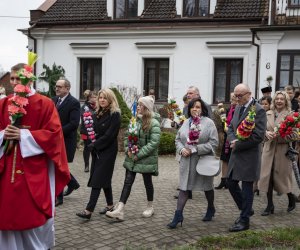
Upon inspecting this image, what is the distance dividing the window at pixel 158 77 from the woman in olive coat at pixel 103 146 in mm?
13268

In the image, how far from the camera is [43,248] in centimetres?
428

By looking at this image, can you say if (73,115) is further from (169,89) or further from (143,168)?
(169,89)

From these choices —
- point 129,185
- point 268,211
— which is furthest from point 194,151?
point 268,211

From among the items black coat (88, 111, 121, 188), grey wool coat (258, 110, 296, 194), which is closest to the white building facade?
grey wool coat (258, 110, 296, 194)

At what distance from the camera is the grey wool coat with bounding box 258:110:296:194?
681cm

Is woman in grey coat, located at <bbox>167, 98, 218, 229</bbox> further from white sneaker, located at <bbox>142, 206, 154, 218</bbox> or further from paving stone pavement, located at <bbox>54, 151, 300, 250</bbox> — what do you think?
white sneaker, located at <bbox>142, 206, 154, 218</bbox>

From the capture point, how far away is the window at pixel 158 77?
→ 1955 centimetres

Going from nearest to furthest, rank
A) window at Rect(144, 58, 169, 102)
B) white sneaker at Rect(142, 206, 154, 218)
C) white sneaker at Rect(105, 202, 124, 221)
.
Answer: white sneaker at Rect(105, 202, 124, 221), white sneaker at Rect(142, 206, 154, 218), window at Rect(144, 58, 169, 102)

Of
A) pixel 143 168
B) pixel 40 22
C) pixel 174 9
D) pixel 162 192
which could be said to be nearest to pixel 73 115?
pixel 143 168

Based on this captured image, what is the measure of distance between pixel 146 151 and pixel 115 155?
47cm

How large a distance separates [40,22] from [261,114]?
17005mm

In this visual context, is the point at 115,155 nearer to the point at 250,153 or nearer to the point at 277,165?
the point at 250,153

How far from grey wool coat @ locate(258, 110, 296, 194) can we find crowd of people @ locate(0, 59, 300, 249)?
15mm

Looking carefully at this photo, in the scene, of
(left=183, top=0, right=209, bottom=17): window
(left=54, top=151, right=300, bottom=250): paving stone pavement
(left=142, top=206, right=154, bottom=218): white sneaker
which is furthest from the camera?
(left=183, top=0, right=209, bottom=17): window
